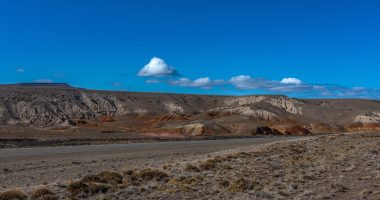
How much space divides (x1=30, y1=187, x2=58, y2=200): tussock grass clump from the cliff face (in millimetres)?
84132

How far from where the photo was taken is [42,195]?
1493 centimetres

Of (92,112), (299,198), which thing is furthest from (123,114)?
(299,198)

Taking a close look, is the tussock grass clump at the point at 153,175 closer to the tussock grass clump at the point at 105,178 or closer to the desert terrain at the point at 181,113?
the tussock grass clump at the point at 105,178

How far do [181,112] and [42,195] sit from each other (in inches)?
5495

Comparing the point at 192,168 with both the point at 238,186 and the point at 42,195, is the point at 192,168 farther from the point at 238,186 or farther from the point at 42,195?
the point at 42,195

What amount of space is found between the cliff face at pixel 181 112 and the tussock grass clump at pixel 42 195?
84.1 metres

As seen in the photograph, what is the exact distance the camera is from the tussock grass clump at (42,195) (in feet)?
47.7

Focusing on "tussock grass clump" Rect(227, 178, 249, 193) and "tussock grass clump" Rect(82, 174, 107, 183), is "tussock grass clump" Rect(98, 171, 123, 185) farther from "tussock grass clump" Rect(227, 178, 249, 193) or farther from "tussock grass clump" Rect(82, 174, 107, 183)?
"tussock grass clump" Rect(227, 178, 249, 193)

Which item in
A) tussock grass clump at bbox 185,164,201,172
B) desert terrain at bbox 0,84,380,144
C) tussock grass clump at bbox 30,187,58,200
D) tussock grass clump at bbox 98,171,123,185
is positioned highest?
desert terrain at bbox 0,84,380,144

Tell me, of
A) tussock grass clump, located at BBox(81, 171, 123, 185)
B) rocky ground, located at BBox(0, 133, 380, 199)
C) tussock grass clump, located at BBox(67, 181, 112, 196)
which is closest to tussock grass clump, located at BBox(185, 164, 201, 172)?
rocky ground, located at BBox(0, 133, 380, 199)

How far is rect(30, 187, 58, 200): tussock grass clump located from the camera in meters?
14.5

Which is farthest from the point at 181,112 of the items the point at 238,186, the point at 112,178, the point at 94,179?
the point at 238,186

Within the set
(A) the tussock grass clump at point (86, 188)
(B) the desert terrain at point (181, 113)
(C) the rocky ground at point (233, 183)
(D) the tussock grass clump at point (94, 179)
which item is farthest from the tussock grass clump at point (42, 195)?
(B) the desert terrain at point (181, 113)

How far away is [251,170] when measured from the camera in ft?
72.8
